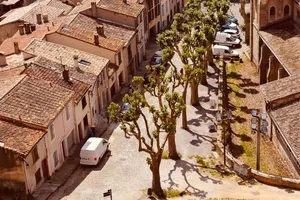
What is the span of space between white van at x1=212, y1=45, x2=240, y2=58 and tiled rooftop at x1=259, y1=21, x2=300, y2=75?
1013 cm

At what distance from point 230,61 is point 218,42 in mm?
7592

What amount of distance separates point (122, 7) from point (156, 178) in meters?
39.5

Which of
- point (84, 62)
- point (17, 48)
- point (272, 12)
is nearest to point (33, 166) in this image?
point (84, 62)

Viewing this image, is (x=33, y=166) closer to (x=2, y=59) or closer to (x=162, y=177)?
(x=162, y=177)

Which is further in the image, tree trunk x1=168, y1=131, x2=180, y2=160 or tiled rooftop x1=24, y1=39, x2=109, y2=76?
tiled rooftop x1=24, y1=39, x2=109, y2=76

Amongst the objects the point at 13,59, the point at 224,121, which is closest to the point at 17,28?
the point at 13,59

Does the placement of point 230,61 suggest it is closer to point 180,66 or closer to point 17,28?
point 180,66

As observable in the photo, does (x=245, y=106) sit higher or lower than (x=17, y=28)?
lower

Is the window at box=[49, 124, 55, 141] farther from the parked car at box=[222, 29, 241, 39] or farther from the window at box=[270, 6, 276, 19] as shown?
the parked car at box=[222, 29, 241, 39]

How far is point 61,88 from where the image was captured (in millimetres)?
65375

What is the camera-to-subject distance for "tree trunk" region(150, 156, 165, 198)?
5631 cm

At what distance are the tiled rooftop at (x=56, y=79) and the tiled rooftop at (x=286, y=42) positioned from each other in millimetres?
24574

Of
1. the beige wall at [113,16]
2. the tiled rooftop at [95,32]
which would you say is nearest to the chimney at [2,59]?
the tiled rooftop at [95,32]

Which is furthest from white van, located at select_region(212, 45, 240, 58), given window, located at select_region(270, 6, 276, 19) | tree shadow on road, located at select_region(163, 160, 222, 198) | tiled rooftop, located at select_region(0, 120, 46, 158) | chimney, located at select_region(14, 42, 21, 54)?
tiled rooftop, located at select_region(0, 120, 46, 158)
